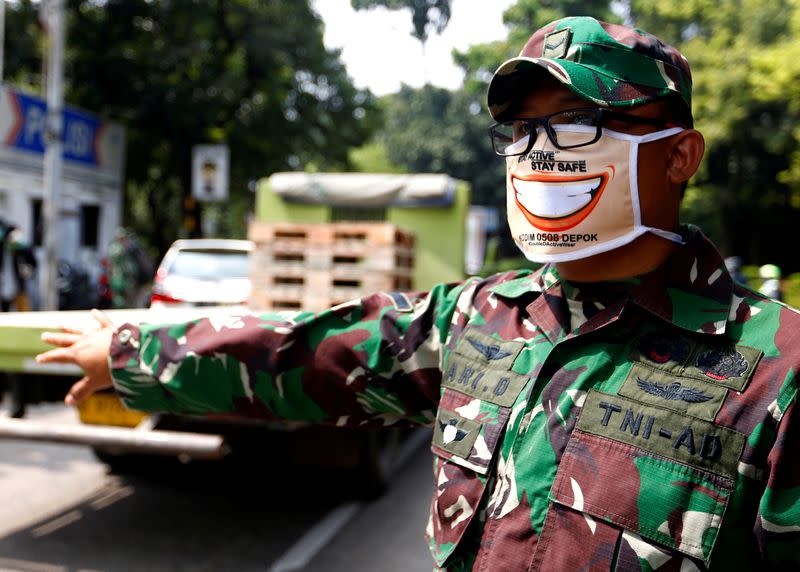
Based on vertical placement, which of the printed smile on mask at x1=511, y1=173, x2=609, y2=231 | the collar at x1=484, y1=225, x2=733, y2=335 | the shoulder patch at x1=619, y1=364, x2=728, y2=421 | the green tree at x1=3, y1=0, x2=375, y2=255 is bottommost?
the shoulder patch at x1=619, y1=364, x2=728, y2=421

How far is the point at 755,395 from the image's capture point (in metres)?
1.26

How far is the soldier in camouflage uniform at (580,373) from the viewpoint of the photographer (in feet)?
4.14

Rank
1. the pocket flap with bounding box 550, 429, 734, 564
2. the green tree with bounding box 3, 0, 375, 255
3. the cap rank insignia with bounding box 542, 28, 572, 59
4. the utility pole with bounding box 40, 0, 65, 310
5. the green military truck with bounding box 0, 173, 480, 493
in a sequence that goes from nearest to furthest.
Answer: the pocket flap with bounding box 550, 429, 734, 564, the cap rank insignia with bounding box 542, 28, 572, 59, the green military truck with bounding box 0, 173, 480, 493, the utility pole with bounding box 40, 0, 65, 310, the green tree with bounding box 3, 0, 375, 255

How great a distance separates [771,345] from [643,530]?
1.20ft

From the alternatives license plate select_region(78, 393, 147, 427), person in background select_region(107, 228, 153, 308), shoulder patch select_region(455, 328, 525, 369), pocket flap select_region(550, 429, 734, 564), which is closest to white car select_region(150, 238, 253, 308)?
license plate select_region(78, 393, 147, 427)

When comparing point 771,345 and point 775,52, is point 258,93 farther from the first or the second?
point 771,345

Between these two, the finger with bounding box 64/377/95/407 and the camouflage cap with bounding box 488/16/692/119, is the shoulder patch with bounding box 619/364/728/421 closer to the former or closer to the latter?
the camouflage cap with bounding box 488/16/692/119

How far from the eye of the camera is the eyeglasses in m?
1.47

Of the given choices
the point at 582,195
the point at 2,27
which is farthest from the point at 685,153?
the point at 2,27

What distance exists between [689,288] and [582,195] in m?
0.27

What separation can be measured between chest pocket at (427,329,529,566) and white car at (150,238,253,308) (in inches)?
235

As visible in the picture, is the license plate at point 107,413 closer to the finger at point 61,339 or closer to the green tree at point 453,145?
the finger at point 61,339

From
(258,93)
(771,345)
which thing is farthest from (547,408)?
(258,93)

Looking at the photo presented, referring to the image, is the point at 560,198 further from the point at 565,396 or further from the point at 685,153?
the point at 565,396
